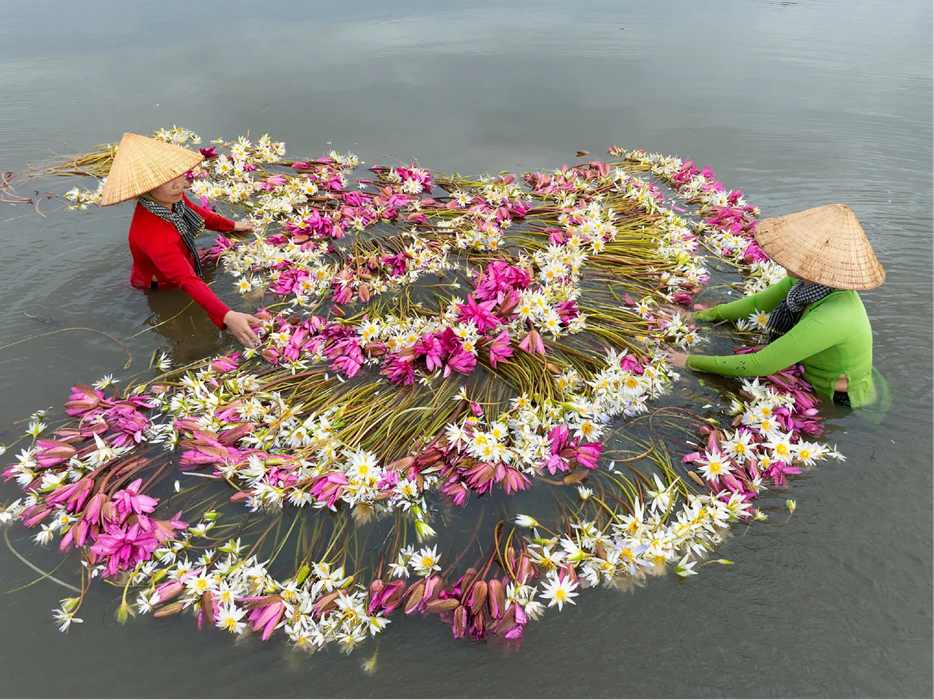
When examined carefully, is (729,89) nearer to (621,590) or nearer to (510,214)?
(510,214)

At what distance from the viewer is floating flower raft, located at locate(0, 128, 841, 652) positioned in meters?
2.07

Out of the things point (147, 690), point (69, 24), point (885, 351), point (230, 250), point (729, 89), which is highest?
point (69, 24)

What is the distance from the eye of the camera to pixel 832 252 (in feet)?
7.70

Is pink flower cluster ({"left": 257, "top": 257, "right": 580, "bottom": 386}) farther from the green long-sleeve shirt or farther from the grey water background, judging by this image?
the green long-sleeve shirt

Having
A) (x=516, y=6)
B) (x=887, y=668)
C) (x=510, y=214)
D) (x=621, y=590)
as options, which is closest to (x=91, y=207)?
(x=510, y=214)

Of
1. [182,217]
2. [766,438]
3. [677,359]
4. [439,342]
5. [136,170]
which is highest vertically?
[136,170]

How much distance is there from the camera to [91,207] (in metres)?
4.57

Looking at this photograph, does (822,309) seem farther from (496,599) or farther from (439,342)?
(496,599)

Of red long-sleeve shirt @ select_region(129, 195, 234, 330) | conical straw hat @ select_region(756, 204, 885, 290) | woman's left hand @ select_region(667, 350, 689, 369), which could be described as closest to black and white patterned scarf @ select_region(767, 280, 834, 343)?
conical straw hat @ select_region(756, 204, 885, 290)

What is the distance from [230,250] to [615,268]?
2848 mm

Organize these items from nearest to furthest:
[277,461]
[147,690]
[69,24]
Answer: [147,690], [277,461], [69,24]

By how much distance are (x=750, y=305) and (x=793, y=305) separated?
435 millimetres

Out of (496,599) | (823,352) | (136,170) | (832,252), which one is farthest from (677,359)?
(136,170)

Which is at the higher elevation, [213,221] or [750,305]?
[213,221]
